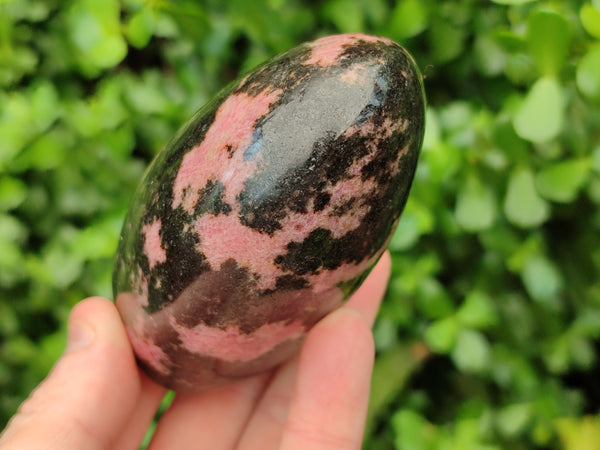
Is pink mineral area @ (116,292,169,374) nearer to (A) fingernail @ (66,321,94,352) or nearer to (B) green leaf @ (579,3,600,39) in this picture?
(A) fingernail @ (66,321,94,352)

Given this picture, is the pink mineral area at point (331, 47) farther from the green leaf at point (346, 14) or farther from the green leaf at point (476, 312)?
the green leaf at point (476, 312)

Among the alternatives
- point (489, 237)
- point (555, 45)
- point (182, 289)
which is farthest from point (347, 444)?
point (555, 45)

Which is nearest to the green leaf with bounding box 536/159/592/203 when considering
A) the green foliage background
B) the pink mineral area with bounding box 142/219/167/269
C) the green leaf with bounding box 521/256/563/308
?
the green foliage background

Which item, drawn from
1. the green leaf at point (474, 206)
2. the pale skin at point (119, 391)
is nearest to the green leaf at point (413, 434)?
the pale skin at point (119, 391)

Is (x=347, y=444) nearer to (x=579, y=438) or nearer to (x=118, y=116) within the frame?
(x=579, y=438)

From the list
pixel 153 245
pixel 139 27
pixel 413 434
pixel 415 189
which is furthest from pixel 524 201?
pixel 139 27

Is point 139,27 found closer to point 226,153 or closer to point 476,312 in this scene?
point 226,153
